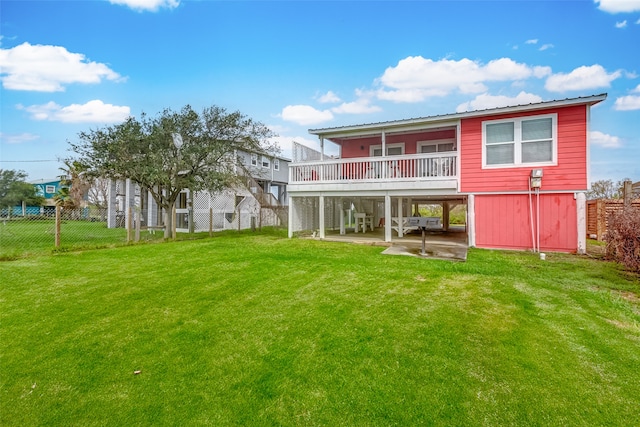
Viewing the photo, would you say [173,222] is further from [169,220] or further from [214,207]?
[214,207]

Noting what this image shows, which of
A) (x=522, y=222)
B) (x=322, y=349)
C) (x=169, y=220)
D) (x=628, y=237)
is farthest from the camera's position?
(x=169, y=220)

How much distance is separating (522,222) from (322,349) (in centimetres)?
817

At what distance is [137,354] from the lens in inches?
125

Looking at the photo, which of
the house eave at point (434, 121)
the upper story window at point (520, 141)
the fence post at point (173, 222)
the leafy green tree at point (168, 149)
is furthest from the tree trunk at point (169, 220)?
the upper story window at point (520, 141)

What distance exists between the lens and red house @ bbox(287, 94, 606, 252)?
26.9 ft

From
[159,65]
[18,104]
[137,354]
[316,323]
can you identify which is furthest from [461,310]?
[18,104]

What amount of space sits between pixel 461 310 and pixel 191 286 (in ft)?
14.1

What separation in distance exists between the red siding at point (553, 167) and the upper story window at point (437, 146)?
8.78 ft

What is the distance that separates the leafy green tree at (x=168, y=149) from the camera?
1042 cm

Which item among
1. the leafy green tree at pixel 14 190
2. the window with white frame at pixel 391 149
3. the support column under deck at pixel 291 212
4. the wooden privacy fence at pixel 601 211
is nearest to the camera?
the wooden privacy fence at pixel 601 211

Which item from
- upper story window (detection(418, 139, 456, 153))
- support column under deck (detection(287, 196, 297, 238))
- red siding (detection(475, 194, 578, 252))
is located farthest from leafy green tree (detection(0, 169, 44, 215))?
red siding (detection(475, 194, 578, 252))

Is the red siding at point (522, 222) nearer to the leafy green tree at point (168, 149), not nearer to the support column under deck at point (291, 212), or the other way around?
the support column under deck at point (291, 212)

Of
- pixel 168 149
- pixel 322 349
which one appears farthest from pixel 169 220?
pixel 322 349

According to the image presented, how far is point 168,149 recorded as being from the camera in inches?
444
